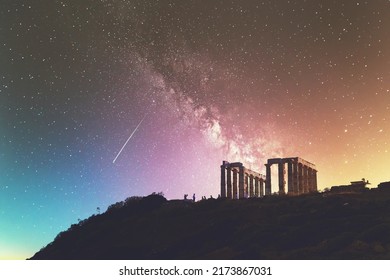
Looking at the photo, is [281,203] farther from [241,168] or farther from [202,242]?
[241,168]

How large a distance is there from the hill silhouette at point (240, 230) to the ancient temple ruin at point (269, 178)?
9524mm

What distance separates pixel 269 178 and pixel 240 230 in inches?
905

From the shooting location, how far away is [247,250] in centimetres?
4222

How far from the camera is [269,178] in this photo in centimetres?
A: 7062

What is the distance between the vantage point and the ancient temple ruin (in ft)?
229

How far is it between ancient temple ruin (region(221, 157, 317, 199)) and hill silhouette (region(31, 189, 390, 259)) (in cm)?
952

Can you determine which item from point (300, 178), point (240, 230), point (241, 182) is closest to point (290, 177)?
point (300, 178)

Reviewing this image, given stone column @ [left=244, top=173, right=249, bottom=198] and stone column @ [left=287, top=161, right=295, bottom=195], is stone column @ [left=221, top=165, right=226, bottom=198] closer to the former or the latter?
stone column @ [left=244, top=173, right=249, bottom=198]

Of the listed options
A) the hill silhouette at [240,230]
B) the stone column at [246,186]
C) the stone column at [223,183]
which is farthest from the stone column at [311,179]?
the hill silhouette at [240,230]

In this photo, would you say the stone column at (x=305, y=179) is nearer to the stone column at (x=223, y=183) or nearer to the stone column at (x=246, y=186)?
the stone column at (x=246, y=186)
